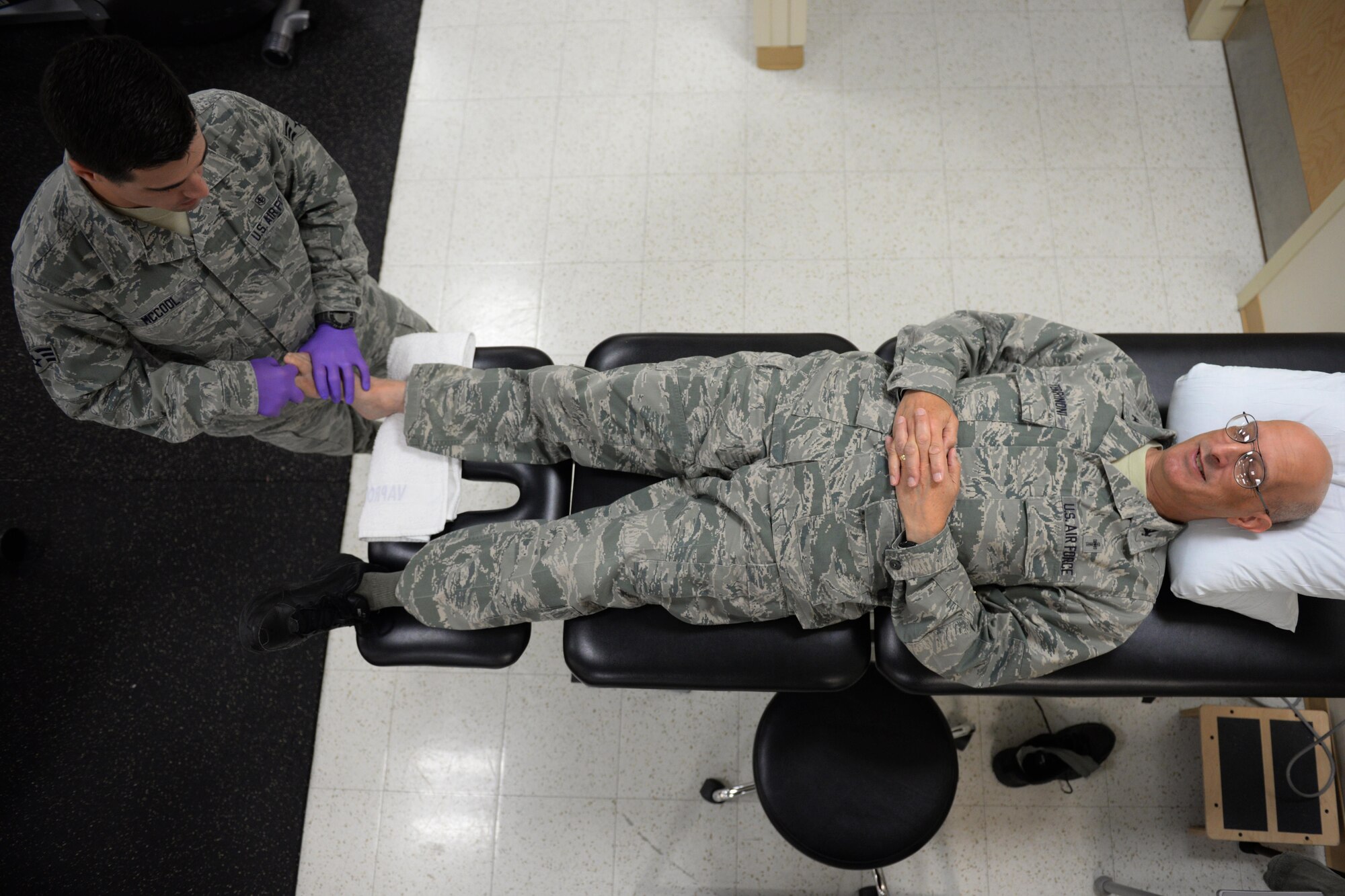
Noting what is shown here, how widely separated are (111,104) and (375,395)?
2.57 feet

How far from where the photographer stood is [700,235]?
2.79 metres

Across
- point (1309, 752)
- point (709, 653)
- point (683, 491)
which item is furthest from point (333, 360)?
point (1309, 752)

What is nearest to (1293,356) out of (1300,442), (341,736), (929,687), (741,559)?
(1300,442)

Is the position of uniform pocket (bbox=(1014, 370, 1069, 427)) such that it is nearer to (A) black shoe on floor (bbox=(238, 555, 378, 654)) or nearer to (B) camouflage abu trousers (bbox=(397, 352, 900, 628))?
(B) camouflage abu trousers (bbox=(397, 352, 900, 628))

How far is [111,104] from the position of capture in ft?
4.13

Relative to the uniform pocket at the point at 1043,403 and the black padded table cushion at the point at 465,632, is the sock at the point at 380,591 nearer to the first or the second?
the black padded table cushion at the point at 465,632

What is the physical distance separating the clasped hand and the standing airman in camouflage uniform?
126 centimetres

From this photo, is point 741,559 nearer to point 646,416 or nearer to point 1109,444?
point 646,416

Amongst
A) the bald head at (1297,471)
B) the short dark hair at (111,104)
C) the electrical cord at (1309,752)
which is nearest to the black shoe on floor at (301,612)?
the short dark hair at (111,104)

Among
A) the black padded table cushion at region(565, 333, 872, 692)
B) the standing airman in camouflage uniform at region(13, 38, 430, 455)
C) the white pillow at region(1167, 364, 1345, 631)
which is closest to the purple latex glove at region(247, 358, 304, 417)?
the standing airman in camouflage uniform at region(13, 38, 430, 455)

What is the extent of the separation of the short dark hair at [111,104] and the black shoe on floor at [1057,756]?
232 centimetres

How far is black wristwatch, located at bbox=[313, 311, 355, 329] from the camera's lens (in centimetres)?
185

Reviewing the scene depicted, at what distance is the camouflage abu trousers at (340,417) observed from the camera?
6.24ft

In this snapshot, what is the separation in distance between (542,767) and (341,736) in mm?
599
